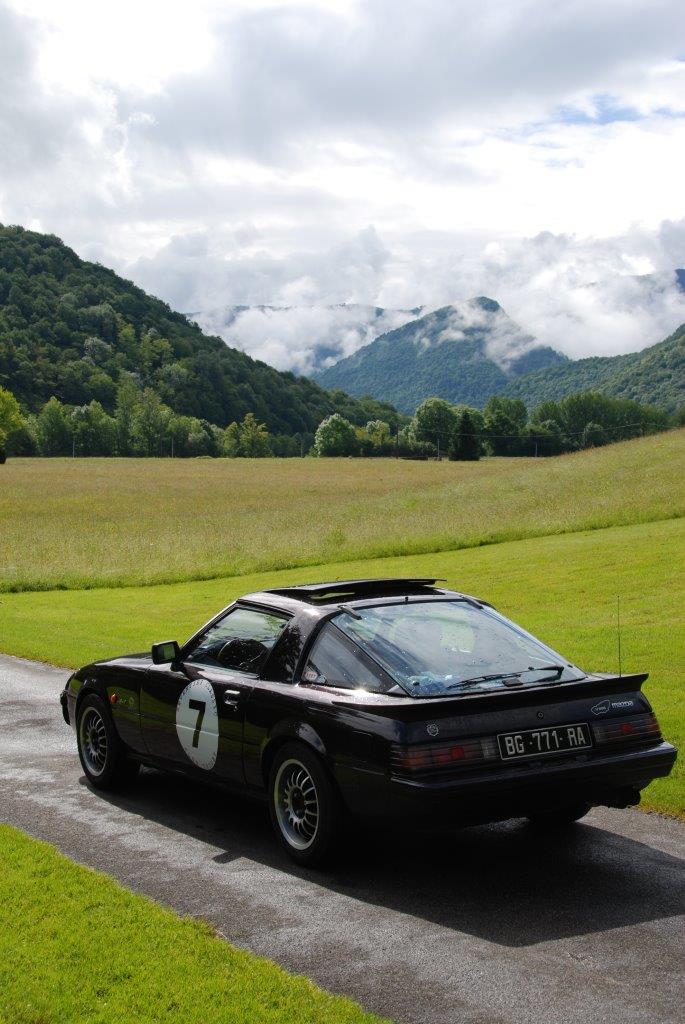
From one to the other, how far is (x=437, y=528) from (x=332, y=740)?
32.4 m

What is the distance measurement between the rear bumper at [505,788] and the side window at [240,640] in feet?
4.32

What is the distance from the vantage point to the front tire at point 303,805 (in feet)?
19.7

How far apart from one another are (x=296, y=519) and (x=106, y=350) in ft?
426

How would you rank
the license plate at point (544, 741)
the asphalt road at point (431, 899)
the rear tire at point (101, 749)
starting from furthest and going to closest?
the rear tire at point (101, 749), the license plate at point (544, 741), the asphalt road at point (431, 899)

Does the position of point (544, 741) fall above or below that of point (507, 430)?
below

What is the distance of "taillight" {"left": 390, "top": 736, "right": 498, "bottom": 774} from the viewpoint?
221 inches

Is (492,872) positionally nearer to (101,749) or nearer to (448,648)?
(448,648)

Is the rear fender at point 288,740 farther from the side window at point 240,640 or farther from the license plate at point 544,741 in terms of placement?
the license plate at point 544,741

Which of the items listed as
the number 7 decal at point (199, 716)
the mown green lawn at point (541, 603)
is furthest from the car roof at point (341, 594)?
the mown green lawn at point (541, 603)

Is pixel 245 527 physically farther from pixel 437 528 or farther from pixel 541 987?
pixel 541 987

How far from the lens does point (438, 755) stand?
566 cm

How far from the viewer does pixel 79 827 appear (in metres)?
7.11

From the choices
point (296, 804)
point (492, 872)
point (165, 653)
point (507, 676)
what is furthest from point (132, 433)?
point (492, 872)

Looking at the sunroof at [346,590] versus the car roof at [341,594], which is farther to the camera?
the sunroof at [346,590]
